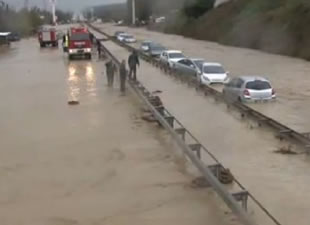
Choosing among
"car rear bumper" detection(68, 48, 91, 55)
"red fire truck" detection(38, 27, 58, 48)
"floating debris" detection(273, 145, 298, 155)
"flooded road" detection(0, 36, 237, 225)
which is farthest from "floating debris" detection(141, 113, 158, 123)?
"red fire truck" detection(38, 27, 58, 48)

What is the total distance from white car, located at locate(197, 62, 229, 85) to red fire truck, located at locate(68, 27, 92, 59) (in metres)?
22.5

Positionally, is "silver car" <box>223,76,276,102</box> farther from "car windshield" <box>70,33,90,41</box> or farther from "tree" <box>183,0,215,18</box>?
"tree" <box>183,0,215,18</box>

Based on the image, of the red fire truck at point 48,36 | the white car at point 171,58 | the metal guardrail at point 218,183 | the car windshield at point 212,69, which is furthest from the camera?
the red fire truck at point 48,36

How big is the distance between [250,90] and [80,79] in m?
15.1

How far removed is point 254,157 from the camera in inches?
658

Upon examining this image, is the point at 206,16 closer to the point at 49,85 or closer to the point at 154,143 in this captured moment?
the point at 49,85

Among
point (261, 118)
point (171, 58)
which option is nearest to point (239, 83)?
point (261, 118)

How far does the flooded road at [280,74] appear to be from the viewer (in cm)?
2478

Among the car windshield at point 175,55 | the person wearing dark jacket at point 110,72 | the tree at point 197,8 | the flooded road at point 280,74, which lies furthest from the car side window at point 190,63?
the tree at point 197,8

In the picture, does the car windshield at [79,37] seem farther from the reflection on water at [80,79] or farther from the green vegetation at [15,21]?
the green vegetation at [15,21]

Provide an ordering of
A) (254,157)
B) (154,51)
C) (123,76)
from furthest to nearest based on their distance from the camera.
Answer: (154,51) → (123,76) → (254,157)

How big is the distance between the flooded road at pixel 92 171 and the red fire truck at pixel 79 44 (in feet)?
89.1

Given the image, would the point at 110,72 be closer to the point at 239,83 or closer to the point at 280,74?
the point at 239,83

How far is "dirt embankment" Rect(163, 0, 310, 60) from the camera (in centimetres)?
5831
